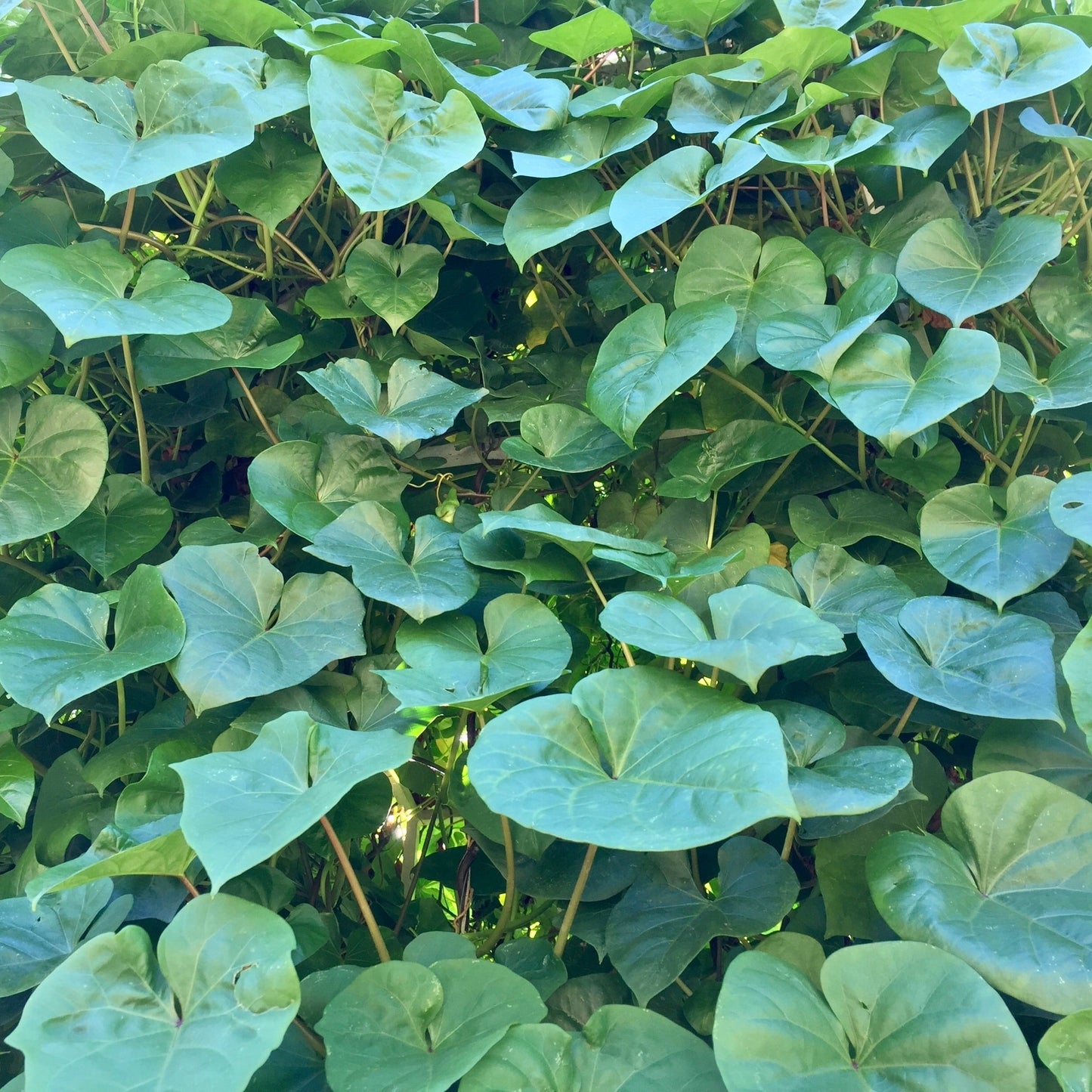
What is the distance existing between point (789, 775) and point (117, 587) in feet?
2.60

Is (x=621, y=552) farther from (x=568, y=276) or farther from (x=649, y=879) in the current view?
(x=568, y=276)

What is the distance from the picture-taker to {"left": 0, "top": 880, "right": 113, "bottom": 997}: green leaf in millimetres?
729

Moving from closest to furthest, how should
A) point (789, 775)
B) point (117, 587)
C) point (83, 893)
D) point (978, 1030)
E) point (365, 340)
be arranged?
1. point (978, 1030)
2. point (789, 775)
3. point (83, 893)
4. point (117, 587)
5. point (365, 340)

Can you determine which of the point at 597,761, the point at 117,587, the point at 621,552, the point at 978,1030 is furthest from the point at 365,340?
the point at 978,1030

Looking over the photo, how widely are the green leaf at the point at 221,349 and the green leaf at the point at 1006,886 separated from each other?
81 centimetres

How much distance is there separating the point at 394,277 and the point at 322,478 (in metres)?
0.27

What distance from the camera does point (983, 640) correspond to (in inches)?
29.3

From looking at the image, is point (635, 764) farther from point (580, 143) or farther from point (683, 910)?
point (580, 143)

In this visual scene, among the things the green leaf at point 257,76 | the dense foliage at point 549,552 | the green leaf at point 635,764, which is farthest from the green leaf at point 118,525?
the green leaf at point 635,764

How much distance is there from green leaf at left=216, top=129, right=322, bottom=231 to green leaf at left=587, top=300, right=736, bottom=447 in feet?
1.38

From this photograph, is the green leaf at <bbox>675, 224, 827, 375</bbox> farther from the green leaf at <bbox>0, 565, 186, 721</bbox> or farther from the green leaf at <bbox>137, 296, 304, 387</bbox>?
the green leaf at <bbox>0, 565, 186, 721</bbox>

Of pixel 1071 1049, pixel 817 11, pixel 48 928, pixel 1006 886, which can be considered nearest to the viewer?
pixel 1071 1049

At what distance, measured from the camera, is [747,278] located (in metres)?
0.94

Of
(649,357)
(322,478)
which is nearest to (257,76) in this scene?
(322,478)
